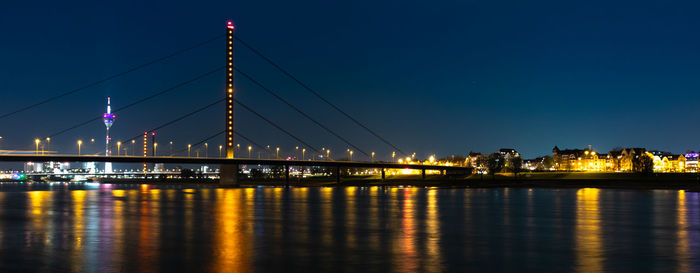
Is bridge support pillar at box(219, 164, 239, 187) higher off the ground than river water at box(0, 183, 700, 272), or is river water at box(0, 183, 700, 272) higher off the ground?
bridge support pillar at box(219, 164, 239, 187)

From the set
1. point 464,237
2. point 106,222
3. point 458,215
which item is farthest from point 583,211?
point 106,222

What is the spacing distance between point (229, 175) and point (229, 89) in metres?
14.4

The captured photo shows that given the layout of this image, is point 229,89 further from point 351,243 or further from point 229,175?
point 351,243

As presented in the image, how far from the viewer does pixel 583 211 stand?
4034 cm

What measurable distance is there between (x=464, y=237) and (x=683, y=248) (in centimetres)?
739

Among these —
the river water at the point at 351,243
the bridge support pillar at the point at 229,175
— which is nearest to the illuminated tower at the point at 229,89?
the bridge support pillar at the point at 229,175

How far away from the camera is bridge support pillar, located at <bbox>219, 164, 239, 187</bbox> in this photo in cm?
10644

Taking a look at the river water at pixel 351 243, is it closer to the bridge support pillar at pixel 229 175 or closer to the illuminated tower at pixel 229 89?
the illuminated tower at pixel 229 89

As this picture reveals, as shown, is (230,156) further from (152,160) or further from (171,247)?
(171,247)

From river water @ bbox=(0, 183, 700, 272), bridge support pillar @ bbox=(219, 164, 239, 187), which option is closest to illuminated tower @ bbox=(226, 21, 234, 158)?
bridge support pillar @ bbox=(219, 164, 239, 187)

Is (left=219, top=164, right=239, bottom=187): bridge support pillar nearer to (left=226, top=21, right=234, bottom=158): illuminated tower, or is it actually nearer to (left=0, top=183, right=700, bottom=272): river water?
(left=226, top=21, right=234, bottom=158): illuminated tower

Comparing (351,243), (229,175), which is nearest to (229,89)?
(229,175)

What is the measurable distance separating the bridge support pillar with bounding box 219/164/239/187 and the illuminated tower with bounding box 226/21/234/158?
4620mm

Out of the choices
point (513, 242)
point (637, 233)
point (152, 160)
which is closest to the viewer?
point (513, 242)
